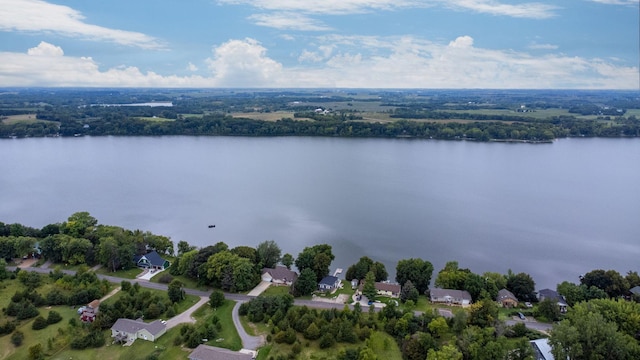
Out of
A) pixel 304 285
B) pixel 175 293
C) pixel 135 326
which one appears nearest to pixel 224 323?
pixel 175 293

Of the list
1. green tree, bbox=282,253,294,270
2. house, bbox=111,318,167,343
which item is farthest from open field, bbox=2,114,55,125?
house, bbox=111,318,167,343

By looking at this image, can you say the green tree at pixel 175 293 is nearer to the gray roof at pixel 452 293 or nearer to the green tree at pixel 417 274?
the green tree at pixel 417 274

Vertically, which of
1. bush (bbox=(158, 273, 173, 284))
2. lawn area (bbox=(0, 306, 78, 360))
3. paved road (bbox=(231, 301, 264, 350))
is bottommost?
lawn area (bbox=(0, 306, 78, 360))

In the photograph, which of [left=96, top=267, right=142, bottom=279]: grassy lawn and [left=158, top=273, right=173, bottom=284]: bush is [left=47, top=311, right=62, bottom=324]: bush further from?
[left=158, top=273, right=173, bottom=284]: bush

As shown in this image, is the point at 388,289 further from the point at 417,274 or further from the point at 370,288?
the point at 417,274

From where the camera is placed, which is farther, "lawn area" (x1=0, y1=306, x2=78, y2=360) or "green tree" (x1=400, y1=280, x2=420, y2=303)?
"green tree" (x1=400, y1=280, x2=420, y2=303)

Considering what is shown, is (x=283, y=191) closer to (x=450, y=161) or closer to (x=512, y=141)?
(x=450, y=161)

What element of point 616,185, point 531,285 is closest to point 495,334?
point 531,285
